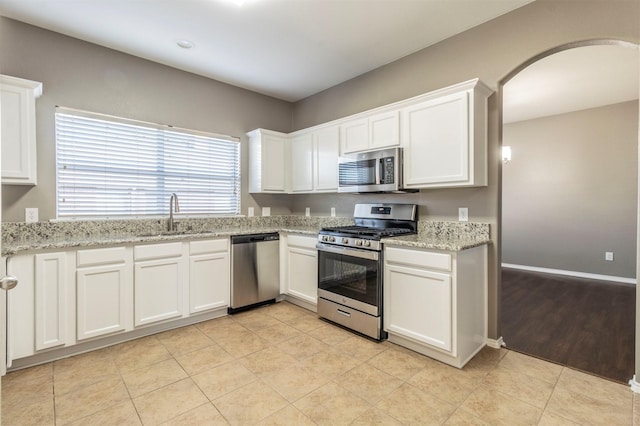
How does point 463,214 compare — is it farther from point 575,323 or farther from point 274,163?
→ point 274,163

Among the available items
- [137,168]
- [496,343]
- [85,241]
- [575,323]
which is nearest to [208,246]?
[85,241]

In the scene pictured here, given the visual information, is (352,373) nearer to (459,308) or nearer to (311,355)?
(311,355)

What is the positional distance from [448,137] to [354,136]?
107cm

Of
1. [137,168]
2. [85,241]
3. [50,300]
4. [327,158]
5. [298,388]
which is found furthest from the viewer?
[327,158]

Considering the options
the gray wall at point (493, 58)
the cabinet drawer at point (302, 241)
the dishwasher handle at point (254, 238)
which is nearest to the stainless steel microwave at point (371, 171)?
the gray wall at point (493, 58)

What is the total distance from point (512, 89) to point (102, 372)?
531cm

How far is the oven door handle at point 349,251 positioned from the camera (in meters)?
2.90

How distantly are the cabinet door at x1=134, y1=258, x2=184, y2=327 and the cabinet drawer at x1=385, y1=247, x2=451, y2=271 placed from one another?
6.58 feet

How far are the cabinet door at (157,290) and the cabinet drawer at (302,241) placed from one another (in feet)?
4.02

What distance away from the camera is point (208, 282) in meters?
3.43

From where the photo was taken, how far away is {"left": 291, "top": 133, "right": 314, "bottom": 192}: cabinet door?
13.6 ft

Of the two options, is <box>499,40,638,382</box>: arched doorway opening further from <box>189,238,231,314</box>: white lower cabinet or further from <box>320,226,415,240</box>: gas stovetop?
<box>189,238,231,314</box>: white lower cabinet

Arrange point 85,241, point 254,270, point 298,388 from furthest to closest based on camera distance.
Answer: point 254,270 < point 85,241 < point 298,388

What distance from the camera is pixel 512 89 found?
4.32 metres
